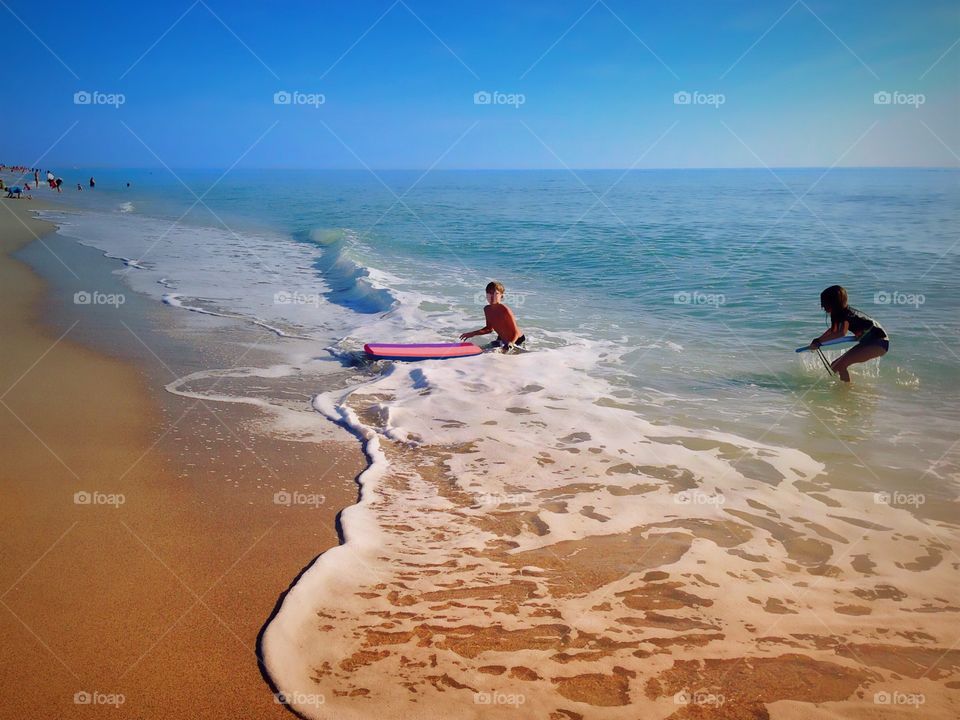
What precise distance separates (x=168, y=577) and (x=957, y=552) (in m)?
5.59

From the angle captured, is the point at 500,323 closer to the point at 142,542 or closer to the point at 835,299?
the point at 835,299

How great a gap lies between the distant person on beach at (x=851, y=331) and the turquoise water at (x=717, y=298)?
0.37 metres

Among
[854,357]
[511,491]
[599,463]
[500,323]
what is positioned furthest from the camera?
[500,323]

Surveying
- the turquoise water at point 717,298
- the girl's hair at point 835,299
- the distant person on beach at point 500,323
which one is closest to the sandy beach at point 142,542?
the distant person on beach at point 500,323

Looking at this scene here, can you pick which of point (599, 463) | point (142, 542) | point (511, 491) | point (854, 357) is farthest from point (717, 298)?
point (142, 542)

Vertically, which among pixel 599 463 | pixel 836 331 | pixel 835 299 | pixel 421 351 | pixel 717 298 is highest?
pixel 717 298

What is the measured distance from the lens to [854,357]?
866 cm

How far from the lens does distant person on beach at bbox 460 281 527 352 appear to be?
392 inches

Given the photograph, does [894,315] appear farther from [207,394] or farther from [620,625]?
[207,394]

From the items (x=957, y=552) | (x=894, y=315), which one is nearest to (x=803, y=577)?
(x=957, y=552)

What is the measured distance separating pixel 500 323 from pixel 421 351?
1391 millimetres

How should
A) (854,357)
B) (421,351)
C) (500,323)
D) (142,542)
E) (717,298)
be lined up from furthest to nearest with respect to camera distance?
(717,298), (500,323), (421,351), (854,357), (142,542)

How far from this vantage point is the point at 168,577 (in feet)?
13.2

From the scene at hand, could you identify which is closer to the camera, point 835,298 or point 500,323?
point 835,298
